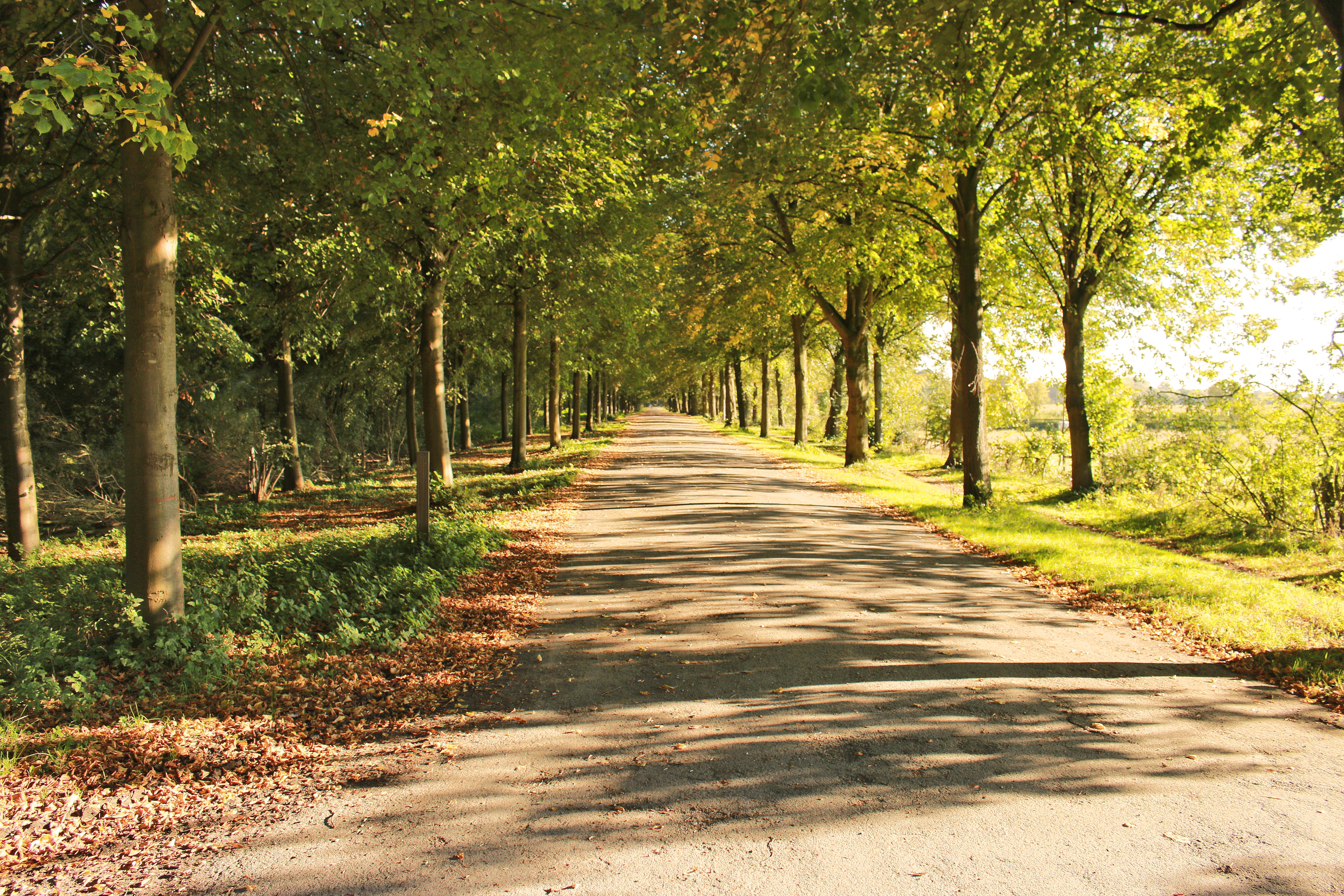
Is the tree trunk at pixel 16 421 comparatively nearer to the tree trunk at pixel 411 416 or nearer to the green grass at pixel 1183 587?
the green grass at pixel 1183 587

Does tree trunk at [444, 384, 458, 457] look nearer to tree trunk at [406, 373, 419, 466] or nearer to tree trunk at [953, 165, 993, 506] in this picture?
tree trunk at [406, 373, 419, 466]

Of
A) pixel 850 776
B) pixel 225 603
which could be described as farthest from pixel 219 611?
pixel 850 776

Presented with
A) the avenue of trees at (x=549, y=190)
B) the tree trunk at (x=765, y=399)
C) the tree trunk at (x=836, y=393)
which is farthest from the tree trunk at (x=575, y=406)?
the tree trunk at (x=836, y=393)

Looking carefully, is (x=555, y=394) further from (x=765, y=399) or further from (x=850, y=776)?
(x=850, y=776)

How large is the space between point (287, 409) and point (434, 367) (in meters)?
5.97

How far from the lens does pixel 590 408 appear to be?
4891 centimetres

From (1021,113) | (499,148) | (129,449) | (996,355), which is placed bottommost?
(129,449)

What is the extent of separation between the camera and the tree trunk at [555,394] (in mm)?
27328

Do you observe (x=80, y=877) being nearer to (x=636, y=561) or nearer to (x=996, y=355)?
(x=636, y=561)

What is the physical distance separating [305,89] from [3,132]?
434 cm

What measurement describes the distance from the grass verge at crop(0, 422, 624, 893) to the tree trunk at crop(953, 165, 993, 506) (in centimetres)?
969

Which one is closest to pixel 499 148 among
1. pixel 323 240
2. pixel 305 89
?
pixel 305 89

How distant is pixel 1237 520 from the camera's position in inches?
484

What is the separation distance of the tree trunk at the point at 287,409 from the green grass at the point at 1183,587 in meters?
13.7
